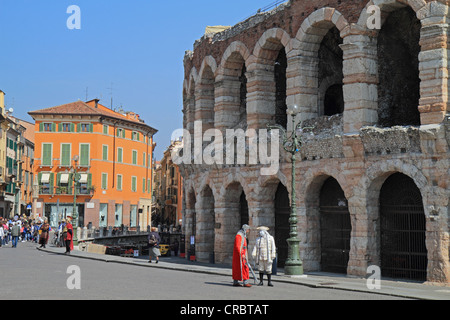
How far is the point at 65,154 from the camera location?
63.2 meters

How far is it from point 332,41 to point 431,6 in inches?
262

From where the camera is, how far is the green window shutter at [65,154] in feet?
207

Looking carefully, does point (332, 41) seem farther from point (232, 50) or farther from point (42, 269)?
point (42, 269)

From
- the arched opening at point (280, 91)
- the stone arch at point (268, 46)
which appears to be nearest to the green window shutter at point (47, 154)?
the arched opening at point (280, 91)


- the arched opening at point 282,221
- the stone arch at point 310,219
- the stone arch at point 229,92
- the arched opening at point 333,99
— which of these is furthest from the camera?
the stone arch at point 229,92

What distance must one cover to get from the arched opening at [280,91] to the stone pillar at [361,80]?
18.6ft

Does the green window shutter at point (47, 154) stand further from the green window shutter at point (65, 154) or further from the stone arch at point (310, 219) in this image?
the stone arch at point (310, 219)

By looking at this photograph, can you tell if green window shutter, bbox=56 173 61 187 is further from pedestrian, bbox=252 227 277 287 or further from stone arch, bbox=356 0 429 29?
pedestrian, bbox=252 227 277 287

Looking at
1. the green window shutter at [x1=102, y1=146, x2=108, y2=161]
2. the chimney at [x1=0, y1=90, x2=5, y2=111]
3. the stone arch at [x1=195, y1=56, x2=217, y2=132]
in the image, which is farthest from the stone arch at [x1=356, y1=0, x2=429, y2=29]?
the green window shutter at [x1=102, y1=146, x2=108, y2=161]

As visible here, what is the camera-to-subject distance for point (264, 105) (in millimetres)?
25859

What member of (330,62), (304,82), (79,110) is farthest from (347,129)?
(79,110)

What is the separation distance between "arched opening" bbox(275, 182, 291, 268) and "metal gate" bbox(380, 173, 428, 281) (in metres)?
5.22

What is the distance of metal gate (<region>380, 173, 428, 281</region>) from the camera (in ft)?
66.5
